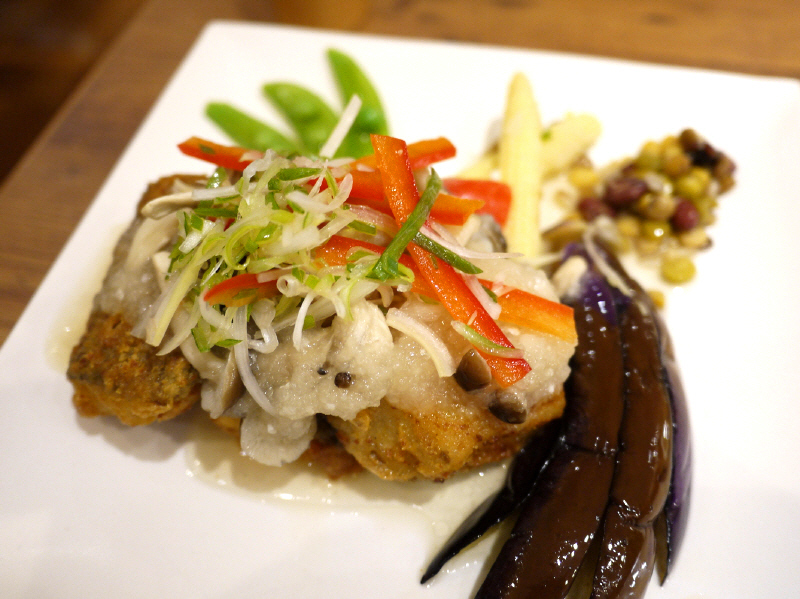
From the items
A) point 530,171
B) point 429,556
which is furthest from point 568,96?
point 429,556

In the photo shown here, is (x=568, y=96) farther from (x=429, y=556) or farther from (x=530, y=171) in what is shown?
(x=429, y=556)

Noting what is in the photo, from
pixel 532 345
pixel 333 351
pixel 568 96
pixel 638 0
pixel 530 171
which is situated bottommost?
pixel 333 351

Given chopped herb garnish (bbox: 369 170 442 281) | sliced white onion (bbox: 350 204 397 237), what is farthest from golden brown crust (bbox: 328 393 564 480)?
sliced white onion (bbox: 350 204 397 237)

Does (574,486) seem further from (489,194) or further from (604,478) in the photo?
(489,194)

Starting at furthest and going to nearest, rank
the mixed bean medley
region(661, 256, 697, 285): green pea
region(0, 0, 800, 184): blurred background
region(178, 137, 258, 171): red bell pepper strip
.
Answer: region(0, 0, 800, 184): blurred background → the mixed bean medley → region(661, 256, 697, 285): green pea → region(178, 137, 258, 171): red bell pepper strip

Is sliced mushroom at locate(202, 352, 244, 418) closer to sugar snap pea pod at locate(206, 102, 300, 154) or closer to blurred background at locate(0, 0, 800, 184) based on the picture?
sugar snap pea pod at locate(206, 102, 300, 154)

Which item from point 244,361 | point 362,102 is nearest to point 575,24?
point 362,102

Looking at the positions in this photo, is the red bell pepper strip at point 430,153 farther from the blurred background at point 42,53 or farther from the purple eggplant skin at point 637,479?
the blurred background at point 42,53

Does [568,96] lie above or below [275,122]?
above
